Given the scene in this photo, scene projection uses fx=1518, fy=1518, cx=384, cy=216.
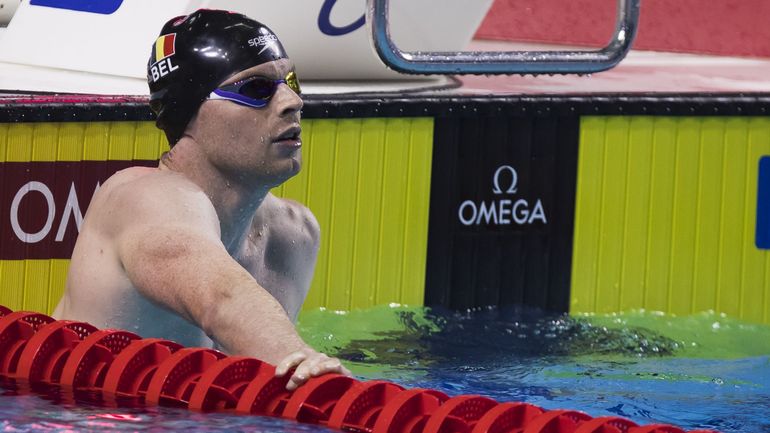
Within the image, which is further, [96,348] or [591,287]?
[591,287]

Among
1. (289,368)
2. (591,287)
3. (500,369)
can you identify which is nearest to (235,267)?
(289,368)

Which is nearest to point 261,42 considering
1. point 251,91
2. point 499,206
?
point 251,91

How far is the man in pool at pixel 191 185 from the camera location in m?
2.21

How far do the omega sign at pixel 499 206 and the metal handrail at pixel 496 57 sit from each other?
1.81ft

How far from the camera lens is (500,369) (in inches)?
150

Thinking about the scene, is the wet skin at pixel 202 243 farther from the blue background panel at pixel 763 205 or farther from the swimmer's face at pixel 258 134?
the blue background panel at pixel 763 205

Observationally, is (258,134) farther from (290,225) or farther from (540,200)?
(540,200)

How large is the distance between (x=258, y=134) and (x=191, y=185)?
0.14 m

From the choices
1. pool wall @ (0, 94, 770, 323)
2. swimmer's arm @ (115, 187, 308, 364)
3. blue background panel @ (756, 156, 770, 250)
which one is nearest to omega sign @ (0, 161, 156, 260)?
pool wall @ (0, 94, 770, 323)

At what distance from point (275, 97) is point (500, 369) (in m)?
1.53

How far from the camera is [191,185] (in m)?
2.42

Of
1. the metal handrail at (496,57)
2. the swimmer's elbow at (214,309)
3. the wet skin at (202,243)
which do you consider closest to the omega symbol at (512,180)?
the metal handrail at (496,57)

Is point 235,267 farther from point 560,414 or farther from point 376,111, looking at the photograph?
point 376,111

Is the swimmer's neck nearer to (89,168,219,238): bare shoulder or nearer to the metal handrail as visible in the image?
(89,168,219,238): bare shoulder
